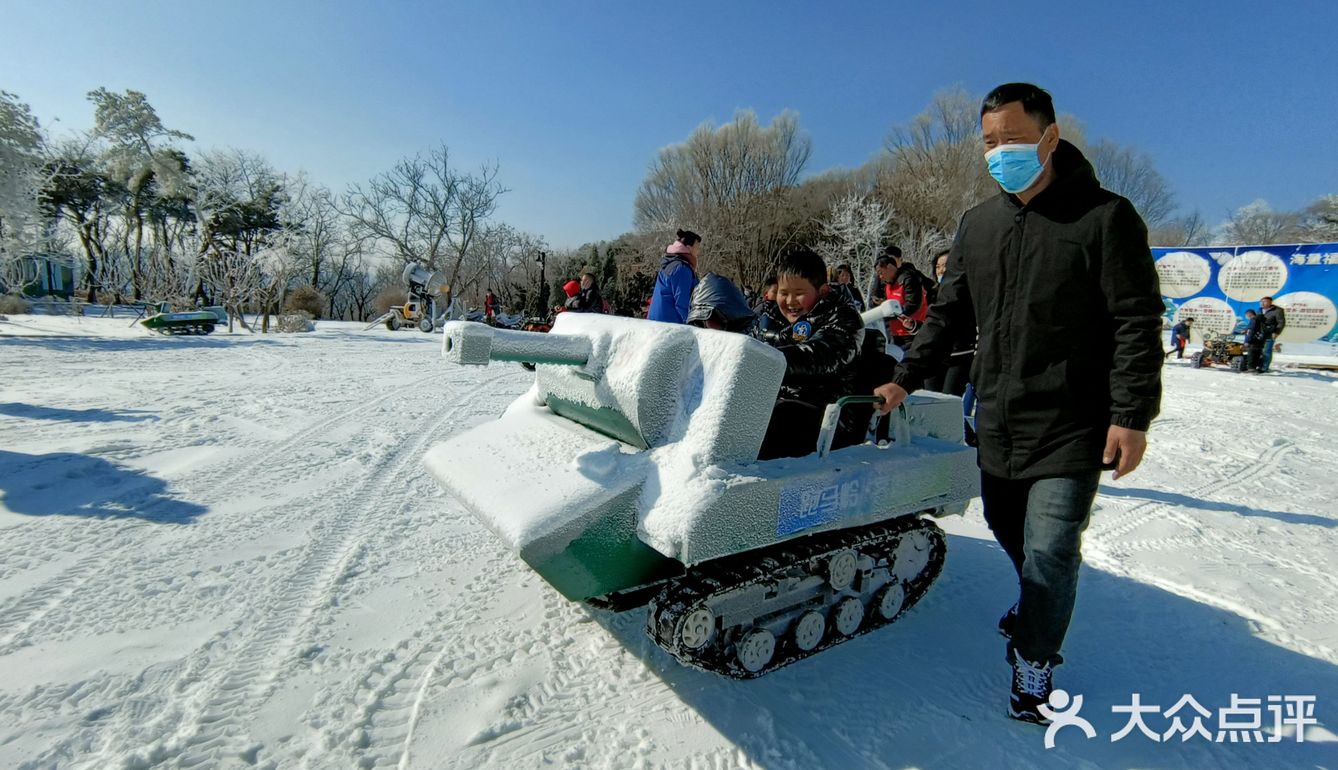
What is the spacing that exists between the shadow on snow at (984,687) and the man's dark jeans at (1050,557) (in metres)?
0.32

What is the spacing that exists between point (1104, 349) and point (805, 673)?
1562 mm

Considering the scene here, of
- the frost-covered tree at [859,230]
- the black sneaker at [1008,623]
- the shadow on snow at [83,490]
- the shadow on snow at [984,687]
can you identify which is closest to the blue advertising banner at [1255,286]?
the frost-covered tree at [859,230]

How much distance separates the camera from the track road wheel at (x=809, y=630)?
2566mm

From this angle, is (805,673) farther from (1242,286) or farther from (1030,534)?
(1242,286)

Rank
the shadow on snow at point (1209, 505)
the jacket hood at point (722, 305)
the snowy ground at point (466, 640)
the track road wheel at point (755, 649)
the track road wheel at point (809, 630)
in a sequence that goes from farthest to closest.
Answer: the shadow on snow at point (1209, 505) < the jacket hood at point (722, 305) < the track road wheel at point (809, 630) < the track road wheel at point (755, 649) < the snowy ground at point (466, 640)

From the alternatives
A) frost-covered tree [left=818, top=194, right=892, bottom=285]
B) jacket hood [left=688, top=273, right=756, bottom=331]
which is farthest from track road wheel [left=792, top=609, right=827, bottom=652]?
frost-covered tree [left=818, top=194, right=892, bottom=285]

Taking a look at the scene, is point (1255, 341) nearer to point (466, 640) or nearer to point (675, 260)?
point (675, 260)

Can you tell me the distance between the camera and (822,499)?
95.7 inches

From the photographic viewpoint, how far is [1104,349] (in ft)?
6.73

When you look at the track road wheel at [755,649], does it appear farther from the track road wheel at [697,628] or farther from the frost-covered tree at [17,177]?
the frost-covered tree at [17,177]

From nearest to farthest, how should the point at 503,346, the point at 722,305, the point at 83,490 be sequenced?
the point at 503,346
the point at 722,305
the point at 83,490

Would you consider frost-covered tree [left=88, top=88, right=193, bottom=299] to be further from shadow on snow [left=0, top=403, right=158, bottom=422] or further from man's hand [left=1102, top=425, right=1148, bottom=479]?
man's hand [left=1102, top=425, right=1148, bottom=479]

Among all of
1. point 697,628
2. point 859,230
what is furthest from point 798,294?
point 859,230

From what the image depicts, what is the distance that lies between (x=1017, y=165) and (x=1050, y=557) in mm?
1284
